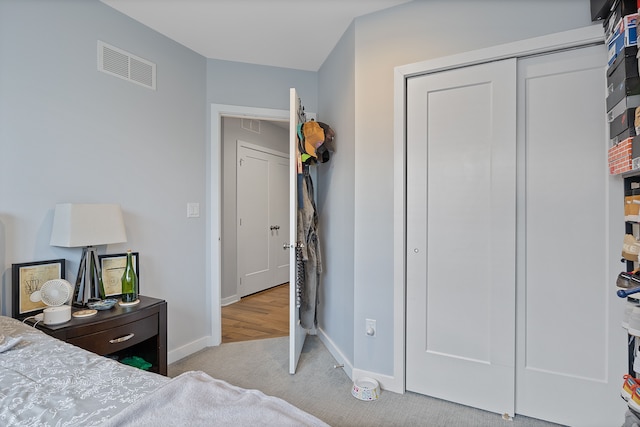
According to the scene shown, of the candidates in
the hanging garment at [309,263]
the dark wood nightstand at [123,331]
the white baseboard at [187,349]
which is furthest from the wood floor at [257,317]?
the dark wood nightstand at [123,331]

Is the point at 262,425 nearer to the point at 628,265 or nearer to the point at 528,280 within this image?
the point at 528,280

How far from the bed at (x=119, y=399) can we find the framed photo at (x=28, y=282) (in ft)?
2.61

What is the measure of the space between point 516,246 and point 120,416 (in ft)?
6.29

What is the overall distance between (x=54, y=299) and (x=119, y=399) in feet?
3.91

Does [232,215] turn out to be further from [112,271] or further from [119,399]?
[119,399]

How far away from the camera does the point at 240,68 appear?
2.92m

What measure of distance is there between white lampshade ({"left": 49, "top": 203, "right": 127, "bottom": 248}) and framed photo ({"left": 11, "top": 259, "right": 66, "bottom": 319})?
13cm

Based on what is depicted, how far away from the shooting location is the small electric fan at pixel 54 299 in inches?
62.4

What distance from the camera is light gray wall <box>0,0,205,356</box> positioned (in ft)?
5.59

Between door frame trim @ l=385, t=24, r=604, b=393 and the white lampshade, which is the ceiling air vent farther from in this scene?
door frame trim @ l=385, t=24, r=604, b=393

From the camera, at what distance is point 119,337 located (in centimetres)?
174

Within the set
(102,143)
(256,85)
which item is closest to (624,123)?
(256,85)

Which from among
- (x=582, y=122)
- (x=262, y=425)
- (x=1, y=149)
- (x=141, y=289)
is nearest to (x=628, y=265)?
(x=582, y=122)

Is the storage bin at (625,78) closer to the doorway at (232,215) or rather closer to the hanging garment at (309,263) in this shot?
the hanging garment at (309,263)
